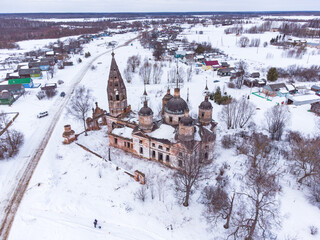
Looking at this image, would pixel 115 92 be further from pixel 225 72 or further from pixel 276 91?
pixel 225 72

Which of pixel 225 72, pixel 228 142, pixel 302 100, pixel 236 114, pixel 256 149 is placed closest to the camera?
pixel 256 149

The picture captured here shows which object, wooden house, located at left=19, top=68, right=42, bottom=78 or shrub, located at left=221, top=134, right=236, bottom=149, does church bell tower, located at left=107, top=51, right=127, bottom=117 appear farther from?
wooden house, located at left=19, top=68, right=42, bottom=78

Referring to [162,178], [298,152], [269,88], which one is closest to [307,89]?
[269,88]

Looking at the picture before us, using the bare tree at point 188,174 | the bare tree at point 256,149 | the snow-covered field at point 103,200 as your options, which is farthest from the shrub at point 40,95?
the bare tree at point 256,149

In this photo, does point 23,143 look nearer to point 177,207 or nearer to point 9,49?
point 177,207

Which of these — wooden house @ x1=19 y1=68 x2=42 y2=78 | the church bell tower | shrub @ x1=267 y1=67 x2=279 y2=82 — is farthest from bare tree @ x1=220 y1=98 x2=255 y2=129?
wooden house @ x1=19 y1=68 x2=42 y2=78

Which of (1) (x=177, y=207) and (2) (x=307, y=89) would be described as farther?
(2) (x=307, y=89)

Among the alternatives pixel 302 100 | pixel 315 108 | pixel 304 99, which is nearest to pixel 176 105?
pixel 315 108
